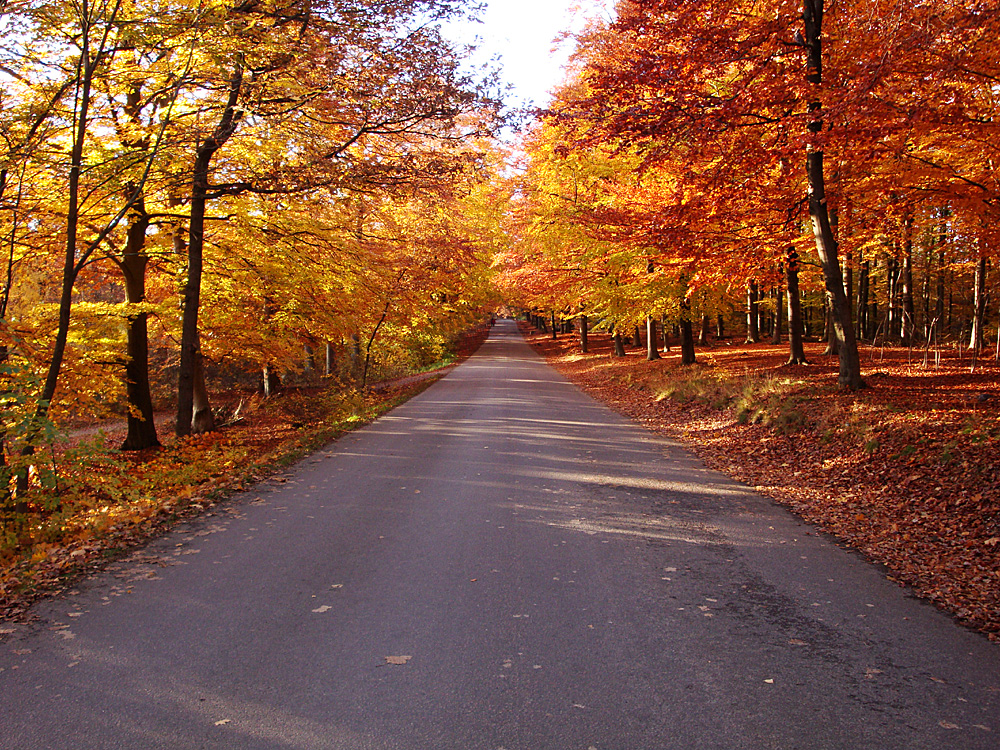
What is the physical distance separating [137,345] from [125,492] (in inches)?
299

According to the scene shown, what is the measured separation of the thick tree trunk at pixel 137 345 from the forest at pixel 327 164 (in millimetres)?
69

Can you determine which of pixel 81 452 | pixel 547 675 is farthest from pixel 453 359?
pixel 547 675

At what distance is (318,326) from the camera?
17.1m

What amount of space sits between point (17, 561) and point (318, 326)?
38.8 feet

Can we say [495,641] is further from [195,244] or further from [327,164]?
[195,244]

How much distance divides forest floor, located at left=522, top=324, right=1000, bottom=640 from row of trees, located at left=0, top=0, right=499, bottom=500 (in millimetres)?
6890

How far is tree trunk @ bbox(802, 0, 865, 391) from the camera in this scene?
11242 millimetres

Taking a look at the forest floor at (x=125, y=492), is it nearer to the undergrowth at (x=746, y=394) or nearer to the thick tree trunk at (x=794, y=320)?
the undergrowth at (x=746, y=394)

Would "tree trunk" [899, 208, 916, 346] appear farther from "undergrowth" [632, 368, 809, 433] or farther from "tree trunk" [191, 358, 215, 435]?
"tree trunk" [191, 358, 215, 435]

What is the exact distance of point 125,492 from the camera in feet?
26.8

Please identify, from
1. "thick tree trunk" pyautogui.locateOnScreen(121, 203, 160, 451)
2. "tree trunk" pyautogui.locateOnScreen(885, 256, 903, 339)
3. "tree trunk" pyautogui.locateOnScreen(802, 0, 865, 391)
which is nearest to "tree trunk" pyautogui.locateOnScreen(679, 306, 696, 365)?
"tree trunk" pyautogui.locateOnScreen(802, 0, 865, 391)

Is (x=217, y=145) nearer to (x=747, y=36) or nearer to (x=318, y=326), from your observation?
(x=318, y=326)

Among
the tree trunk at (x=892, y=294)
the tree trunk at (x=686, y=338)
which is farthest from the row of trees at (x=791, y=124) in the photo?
the tree trunk at (x=892, y=294)

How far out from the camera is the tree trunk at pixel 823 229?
11.2m
